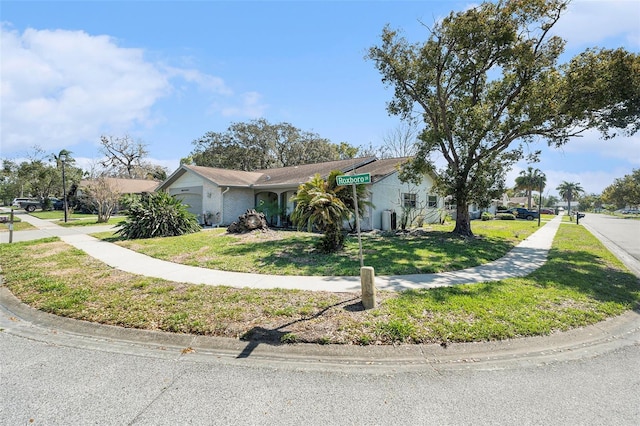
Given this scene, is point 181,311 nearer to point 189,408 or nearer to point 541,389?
point 189,408

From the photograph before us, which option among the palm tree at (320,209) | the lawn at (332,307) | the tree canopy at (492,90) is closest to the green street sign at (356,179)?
the lawn at (332,307)

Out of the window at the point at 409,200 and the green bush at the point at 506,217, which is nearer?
the window at the point at 409,200

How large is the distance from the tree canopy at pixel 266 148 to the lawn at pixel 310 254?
27361 millimetres

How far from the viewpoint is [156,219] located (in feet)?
45.8

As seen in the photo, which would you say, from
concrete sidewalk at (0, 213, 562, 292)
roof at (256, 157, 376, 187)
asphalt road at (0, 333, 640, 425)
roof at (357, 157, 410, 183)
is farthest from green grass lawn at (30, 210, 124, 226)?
asphalt road at (0, 333, 640, 425)

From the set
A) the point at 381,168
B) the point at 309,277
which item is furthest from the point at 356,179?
the point at 381,168

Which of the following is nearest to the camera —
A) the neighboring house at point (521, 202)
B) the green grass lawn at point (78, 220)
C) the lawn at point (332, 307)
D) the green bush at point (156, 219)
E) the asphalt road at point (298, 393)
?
the asphalt road at point (298, 393)

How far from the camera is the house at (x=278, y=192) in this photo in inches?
670

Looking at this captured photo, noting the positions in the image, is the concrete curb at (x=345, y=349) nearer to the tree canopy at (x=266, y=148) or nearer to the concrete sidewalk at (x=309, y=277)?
the concrete sidewalk at (x=309, y=277)

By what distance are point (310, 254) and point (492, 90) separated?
11186mm

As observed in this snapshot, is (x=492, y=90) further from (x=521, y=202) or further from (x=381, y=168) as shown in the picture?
(x=521, y=202)

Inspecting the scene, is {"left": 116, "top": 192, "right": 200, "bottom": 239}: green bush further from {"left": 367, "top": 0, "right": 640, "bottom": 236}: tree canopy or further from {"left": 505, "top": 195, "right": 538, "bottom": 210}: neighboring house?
{"left": 505, "top": 195, "right": 538, "bottom": 210}: neighboring house

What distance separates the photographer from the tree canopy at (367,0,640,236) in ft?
35.8

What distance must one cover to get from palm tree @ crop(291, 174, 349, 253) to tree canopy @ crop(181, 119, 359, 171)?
30223mm
